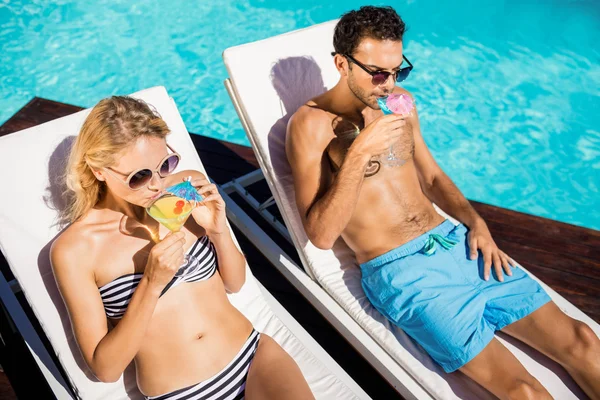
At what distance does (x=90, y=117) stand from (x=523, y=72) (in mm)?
5857

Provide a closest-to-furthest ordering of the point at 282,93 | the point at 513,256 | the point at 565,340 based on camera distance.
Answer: the point at 565,340, the point at 282,93, the point at 513,256

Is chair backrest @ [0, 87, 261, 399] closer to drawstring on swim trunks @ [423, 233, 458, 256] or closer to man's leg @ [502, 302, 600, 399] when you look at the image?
drawstring on swim trunks @ [423, 233, 458, 256]

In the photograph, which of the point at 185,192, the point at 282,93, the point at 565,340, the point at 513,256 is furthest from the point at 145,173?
the point at 513,256

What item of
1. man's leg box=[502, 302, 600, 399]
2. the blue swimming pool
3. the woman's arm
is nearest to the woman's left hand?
the woman's arm

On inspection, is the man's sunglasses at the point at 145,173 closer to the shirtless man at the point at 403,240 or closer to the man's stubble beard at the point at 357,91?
the shirtless man at the point at 403,240

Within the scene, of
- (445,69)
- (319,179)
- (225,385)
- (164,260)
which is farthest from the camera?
(445,69)

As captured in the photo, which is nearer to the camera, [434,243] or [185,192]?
[185,192]

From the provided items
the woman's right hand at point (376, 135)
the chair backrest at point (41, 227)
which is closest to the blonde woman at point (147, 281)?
the chair backrest at point (41, 227)

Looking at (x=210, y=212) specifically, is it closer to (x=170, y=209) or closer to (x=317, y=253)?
(x=170, y=209)

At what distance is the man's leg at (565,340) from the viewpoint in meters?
2.33

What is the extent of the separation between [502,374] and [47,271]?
7.03 feet

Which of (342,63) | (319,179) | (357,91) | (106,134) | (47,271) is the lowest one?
(47,271)

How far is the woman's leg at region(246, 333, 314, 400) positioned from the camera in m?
2.10

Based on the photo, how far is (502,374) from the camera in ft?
7.45
